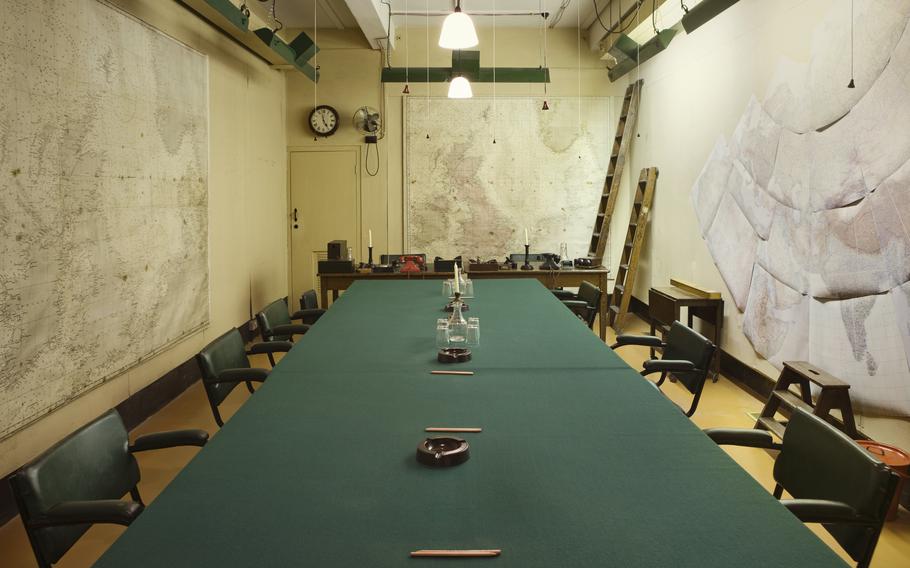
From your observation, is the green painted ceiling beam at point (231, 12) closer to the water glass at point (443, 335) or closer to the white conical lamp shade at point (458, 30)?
the white conical lamp shade at point (458, 30)

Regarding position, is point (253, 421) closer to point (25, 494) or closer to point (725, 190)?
point (25, 494)

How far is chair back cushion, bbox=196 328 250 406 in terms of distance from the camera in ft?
10.2

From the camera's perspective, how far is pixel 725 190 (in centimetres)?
567

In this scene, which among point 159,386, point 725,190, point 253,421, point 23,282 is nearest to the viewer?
point 253,421

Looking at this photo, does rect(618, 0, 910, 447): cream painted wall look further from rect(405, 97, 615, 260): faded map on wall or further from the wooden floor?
rect(405, 97, 615, 260): faded map on wall

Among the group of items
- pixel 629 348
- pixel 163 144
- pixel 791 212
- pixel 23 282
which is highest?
pixel 163 144

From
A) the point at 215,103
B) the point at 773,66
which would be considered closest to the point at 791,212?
the point at 773,66

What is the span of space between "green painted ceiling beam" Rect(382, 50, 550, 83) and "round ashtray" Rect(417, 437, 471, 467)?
526 centimetres

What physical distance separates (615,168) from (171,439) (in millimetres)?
7305

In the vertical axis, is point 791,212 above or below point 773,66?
below

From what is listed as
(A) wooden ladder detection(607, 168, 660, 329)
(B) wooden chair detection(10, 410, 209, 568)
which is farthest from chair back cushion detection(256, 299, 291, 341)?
(A) wooden ladder detection(607, 168, 660, 329)

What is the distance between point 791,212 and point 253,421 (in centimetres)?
380

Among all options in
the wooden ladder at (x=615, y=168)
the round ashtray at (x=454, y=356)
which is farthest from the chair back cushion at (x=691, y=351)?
the wooden ladder at (x=615, y=168)

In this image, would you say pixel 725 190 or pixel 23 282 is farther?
pixel 725 190
